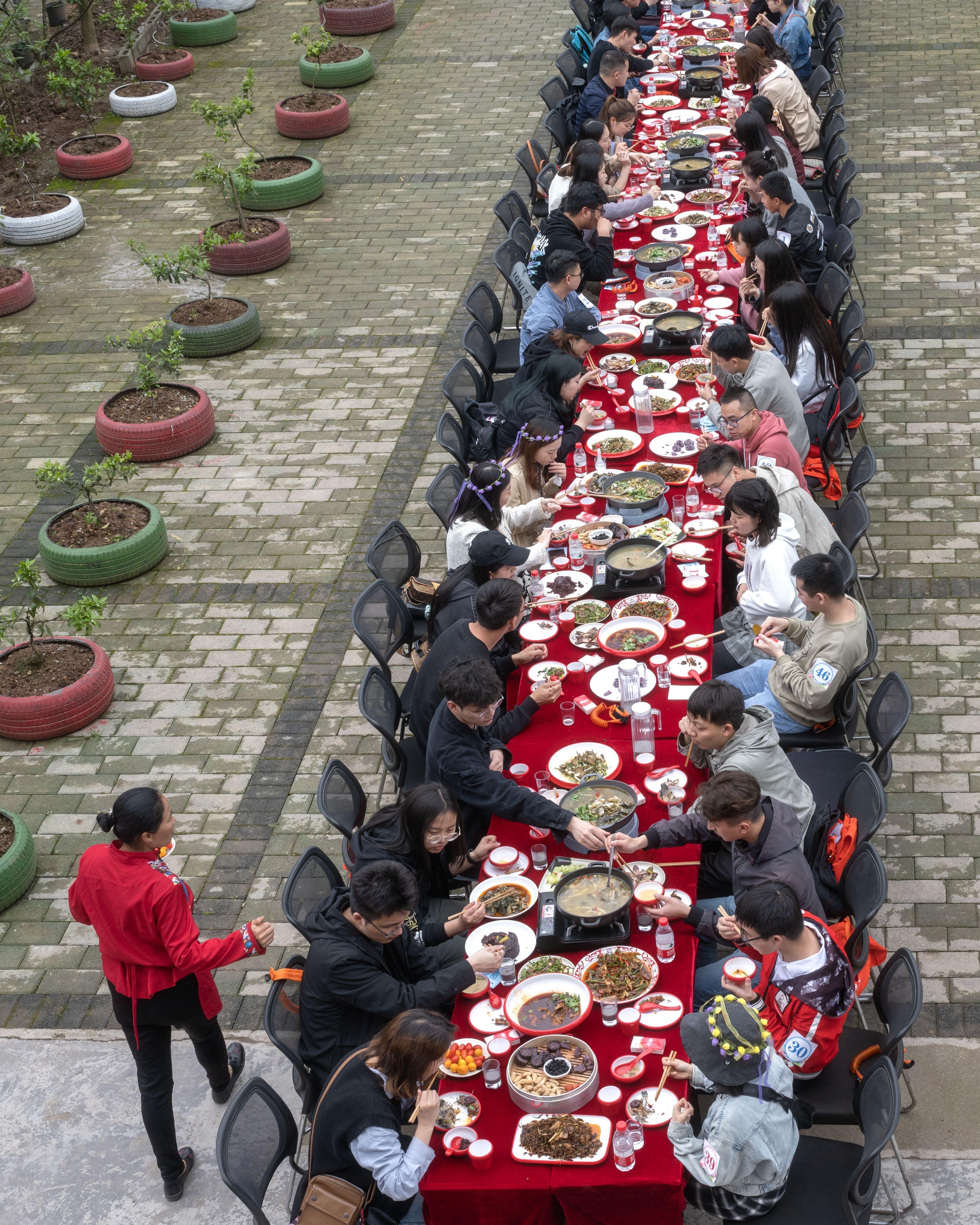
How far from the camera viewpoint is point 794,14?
13586 mm

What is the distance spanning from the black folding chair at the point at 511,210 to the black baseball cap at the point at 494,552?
A: 5292mm

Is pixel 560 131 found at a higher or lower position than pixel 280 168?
higher

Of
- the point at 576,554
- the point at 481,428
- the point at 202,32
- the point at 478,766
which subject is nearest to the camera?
the point at 478,766

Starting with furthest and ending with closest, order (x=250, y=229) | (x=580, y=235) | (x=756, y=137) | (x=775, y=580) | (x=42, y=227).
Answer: (x=42, y=227), (x=250, y=229), (x=756, y=137), (x=580, y=235), (x=775, y=580)

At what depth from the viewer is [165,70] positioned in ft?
59.1

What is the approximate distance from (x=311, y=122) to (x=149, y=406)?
6.50 metres

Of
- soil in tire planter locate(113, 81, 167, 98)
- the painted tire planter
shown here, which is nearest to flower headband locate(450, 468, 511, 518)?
soil in tire planter locate(113, 81, 167, 98)

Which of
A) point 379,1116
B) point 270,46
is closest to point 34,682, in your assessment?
point 379,1116

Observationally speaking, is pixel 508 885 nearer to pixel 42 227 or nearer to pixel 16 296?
pixel 16 296

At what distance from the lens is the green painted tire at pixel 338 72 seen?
17.2 metres

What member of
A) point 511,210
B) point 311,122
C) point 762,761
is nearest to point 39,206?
point 311,122

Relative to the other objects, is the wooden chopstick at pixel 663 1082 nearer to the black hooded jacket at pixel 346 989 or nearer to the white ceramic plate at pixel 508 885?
the black hooded jacket at pixel 346 989

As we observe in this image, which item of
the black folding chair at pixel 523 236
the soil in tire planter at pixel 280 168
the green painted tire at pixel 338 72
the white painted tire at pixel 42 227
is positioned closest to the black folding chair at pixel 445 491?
the black folding chair at pixel 523 236

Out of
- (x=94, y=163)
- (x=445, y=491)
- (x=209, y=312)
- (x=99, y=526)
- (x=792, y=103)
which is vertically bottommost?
A: (x=99, y=526)
